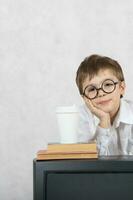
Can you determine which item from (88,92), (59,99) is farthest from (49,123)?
(88,92)

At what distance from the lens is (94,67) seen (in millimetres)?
1389

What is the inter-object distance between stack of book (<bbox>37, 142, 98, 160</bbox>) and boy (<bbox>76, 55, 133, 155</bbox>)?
20 centimetres

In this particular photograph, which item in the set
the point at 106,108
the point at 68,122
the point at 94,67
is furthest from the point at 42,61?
the point at 68,122

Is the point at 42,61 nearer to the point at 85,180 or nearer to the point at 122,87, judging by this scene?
the point at 122,87

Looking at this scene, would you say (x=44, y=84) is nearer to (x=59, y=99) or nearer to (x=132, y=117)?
(x=59, y=99)

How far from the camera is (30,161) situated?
156 centimetres

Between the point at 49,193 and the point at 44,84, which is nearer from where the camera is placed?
the point at 49,193

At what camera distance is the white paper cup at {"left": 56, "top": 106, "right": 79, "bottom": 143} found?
112 centimetres

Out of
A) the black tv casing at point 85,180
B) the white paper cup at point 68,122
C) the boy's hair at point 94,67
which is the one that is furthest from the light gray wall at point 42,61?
the black tv casing at point 85,180

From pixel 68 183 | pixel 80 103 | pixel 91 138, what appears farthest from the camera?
pixel 80 103

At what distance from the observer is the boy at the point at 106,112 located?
1.29 meters

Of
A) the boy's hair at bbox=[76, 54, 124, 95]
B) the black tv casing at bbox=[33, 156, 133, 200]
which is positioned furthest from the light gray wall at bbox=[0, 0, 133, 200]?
the black tv casing at bbox=[33, 156, 133, 200]

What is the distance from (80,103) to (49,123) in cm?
17

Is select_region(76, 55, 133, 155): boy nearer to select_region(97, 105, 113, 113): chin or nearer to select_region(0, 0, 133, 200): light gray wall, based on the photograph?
select_region(97, 105, 113, 113): chin
